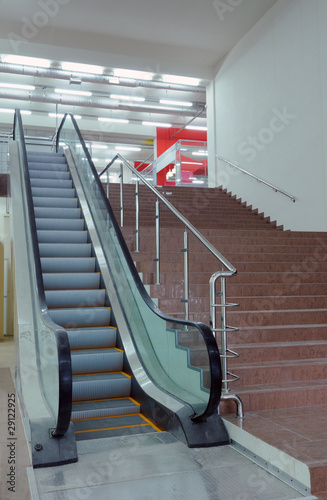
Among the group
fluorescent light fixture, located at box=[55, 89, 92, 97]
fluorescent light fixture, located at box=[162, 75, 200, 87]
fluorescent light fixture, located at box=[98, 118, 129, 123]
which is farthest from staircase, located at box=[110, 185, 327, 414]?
fluorescent light fixture, located at box=[98, 118, 129, 123]

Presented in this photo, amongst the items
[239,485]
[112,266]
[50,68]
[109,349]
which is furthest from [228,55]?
[239,485]

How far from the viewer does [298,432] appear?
3293mm

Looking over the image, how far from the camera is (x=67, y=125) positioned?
9.58m

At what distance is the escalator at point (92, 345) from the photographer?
3428 millimetres

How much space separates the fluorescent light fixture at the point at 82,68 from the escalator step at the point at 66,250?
796 cm

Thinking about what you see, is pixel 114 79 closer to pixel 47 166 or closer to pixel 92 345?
pixel 47 166

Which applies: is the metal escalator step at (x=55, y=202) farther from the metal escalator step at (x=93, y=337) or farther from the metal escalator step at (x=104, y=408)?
the metal escalator step at (x=104, y=408)

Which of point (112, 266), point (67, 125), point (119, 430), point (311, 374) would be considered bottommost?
point (119, 430)

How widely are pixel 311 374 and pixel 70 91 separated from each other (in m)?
13.0

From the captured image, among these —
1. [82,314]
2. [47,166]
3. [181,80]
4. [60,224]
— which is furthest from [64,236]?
[181,80]

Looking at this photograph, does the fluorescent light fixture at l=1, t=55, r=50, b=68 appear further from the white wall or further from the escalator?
the escalator

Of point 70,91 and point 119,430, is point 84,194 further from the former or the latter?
point 70,91

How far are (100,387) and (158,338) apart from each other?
0.77 metres

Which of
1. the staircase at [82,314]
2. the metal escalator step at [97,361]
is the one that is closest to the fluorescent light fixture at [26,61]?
the staircase at [82,314]
